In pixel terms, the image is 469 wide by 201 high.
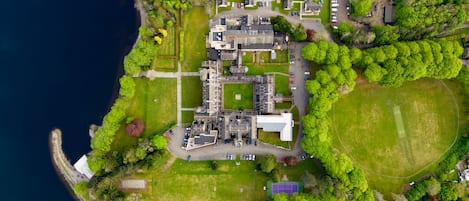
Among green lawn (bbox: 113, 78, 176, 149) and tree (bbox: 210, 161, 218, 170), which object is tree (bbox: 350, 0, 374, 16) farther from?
tree (bbox: 210, 161, 218, 170)

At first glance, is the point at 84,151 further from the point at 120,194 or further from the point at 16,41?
the point at 16,41

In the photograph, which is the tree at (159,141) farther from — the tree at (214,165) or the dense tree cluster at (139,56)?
the dense tree cluster at (139,56)

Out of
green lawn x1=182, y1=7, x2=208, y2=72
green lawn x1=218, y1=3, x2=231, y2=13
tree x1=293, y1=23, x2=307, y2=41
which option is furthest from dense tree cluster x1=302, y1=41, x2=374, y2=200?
green lawn x1=182, y1=7, x2=208, y2=72

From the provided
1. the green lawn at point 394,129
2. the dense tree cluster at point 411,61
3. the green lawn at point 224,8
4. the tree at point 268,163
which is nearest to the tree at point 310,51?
the dense tree cluster at point 411,61

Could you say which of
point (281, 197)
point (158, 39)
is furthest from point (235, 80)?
point (281, 197)

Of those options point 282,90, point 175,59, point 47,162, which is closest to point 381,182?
point 282,90

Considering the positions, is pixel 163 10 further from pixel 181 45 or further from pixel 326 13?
pixel 326 13
